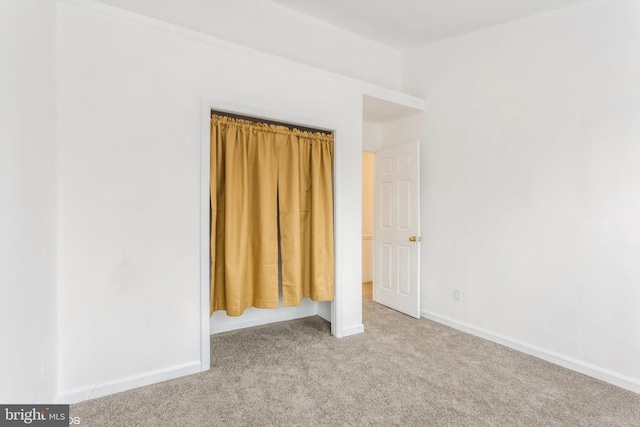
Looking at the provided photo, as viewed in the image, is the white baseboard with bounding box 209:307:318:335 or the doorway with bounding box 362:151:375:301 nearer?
the white baseboard with bounding box 209:307:318:335

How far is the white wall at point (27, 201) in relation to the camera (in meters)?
1.20

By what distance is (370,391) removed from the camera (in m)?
2.12

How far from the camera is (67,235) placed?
196cm

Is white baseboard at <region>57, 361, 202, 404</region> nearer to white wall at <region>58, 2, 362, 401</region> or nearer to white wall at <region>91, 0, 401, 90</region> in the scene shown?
white wall at <region>58, 2, 362, 401</region>

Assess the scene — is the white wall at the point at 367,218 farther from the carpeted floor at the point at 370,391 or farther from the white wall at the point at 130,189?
the white wall at the point at 130,189

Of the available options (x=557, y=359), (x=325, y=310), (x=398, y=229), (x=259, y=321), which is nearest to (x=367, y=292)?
(x=325, y=310)

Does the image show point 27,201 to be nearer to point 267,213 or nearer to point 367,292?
point 267,213

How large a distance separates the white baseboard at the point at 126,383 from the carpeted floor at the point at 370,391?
48mm

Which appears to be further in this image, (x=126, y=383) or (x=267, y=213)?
(x=267, y=213)

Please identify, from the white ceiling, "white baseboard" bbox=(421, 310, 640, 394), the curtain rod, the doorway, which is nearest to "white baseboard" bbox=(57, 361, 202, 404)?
the curtain rod

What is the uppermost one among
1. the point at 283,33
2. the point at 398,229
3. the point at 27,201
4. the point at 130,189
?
the point at 283,33

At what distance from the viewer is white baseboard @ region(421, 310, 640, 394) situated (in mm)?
2211

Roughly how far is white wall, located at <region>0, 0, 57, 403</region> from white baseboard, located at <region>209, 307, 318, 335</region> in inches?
57.6

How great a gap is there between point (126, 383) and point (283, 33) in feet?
Answer: 10.8
